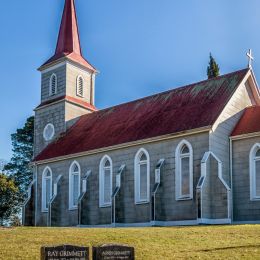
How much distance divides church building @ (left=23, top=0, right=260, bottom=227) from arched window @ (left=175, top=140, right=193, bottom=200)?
0.06m

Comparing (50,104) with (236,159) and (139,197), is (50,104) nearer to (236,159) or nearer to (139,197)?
(139,197)

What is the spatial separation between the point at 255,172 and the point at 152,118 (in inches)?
325

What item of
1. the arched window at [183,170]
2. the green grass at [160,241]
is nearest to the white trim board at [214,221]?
the arched window at [183,170]

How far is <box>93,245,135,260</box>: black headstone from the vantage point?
12.8 meters

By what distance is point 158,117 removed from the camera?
34000 millimetres

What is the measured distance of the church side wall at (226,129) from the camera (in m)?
29.5

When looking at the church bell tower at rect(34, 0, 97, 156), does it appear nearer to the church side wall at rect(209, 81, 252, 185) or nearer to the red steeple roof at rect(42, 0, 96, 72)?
the red steeple roof at rect(42, 0, 96, 72)

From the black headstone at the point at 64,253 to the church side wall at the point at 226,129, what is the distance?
17.3 meters

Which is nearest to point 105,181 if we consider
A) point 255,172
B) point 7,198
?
point 255,172

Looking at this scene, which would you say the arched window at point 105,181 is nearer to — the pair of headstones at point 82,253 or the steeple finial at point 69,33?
the steeple finial at point 69,33

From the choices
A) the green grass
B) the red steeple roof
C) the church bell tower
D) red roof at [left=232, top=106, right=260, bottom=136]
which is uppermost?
the red steeple roof

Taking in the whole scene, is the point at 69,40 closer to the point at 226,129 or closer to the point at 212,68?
the point at 212,68

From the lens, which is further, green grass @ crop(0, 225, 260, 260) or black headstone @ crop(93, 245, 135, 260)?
green grass @ crop(0, 225, 260, 260)

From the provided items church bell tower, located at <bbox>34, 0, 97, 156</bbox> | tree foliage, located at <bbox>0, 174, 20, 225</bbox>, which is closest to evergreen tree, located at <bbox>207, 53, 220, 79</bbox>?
church bell tower, located at <bbox>34, 0, 97, 156</bbox>
